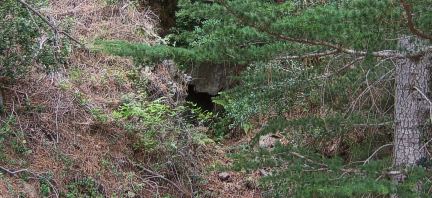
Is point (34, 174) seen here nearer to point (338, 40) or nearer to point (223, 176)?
point (223, 176)

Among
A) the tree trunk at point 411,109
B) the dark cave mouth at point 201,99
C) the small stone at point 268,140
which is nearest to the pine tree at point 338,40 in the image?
the tree trunk at point 411,109

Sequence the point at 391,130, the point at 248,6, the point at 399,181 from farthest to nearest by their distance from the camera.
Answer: the point at 391,130
the point at 399,181
the point at 248,6

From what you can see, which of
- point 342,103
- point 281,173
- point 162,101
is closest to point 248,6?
point 281,173

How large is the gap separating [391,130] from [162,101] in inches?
121

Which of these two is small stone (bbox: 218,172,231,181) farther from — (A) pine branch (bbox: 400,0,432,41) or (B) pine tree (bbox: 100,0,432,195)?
(A) pine branch (bbox: 400,0,432,41)

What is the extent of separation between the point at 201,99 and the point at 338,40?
206 inches

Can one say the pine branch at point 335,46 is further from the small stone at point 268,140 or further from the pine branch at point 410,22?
the small stone at point 268,140

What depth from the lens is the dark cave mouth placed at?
29.2 feet

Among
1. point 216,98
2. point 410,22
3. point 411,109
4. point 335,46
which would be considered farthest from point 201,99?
point 410,22

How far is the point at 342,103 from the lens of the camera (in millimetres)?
5766

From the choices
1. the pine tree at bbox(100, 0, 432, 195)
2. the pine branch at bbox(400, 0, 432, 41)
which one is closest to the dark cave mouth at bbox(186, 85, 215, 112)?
the pine tree at bbox(100, 0, 432, 195)

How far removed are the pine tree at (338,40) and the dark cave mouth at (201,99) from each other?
4385 millimetres

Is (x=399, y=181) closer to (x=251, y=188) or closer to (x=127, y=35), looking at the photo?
(x=251, y=188)

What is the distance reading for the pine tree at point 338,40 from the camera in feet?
11.8
